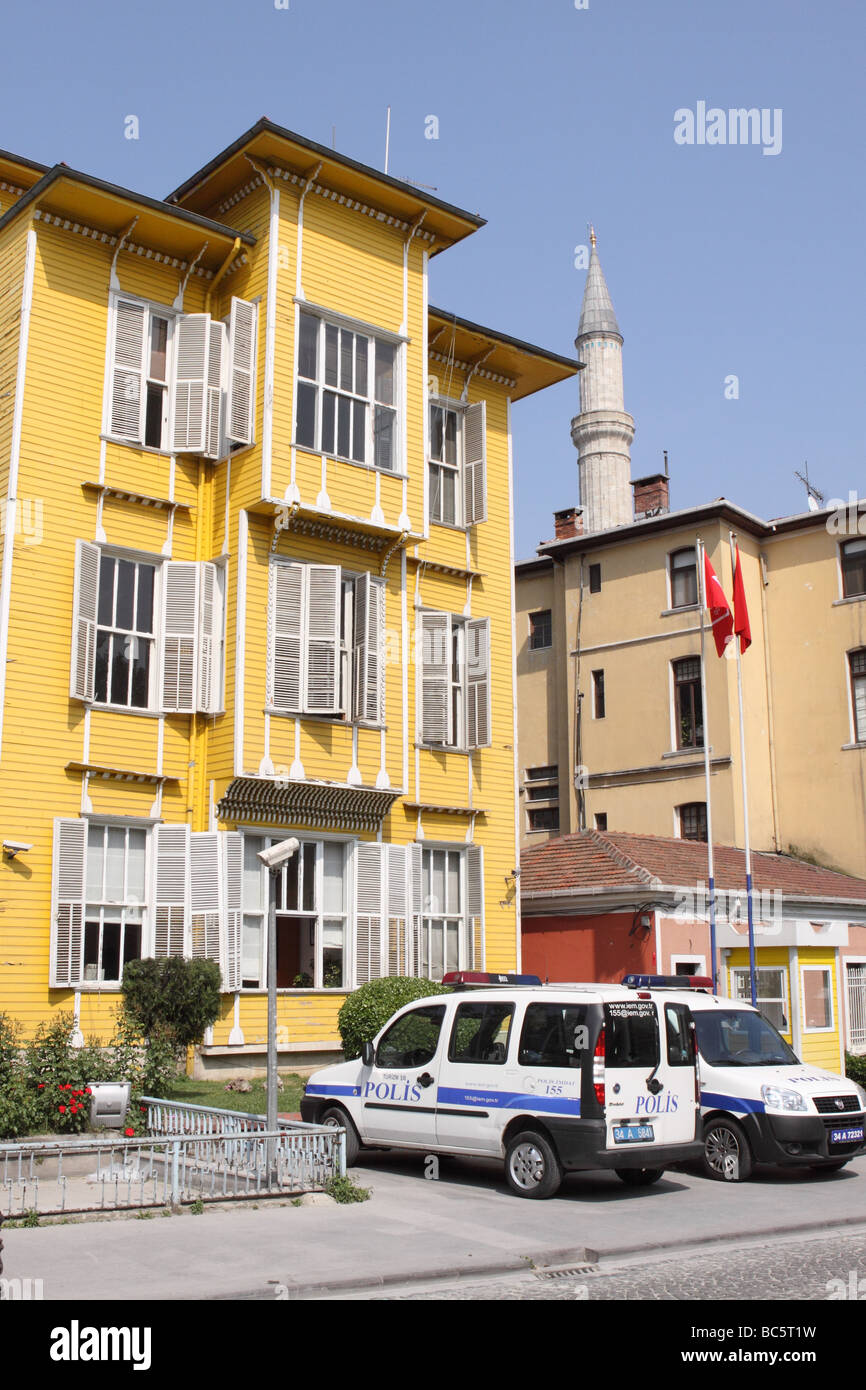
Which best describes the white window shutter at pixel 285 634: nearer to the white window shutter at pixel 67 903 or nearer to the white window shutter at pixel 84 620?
the white window shutter at pixel 84 620

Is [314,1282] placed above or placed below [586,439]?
below

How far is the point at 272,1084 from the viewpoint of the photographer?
12422mm

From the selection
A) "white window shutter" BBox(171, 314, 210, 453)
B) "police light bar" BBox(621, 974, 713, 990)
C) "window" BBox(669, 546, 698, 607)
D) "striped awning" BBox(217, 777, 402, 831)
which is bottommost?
"police light bar" BBox(621, 974, 713, 990)

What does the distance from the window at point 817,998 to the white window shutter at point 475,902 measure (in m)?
5.28

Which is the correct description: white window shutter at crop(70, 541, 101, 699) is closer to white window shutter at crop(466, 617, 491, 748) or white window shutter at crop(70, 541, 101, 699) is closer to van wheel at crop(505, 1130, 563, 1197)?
white window shutter at crop(466, 617, 491, 748)

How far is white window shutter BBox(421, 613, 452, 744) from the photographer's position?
73.7ft

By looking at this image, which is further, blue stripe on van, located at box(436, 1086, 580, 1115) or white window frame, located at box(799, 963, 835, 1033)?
white window frame, located at box(799, 963, 835, 1033)

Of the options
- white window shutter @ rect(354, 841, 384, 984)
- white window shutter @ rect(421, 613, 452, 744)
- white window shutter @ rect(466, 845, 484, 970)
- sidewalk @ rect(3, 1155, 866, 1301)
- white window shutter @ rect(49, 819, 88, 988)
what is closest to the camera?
sidewalk @ rect(3, 1155, 866, 1301)

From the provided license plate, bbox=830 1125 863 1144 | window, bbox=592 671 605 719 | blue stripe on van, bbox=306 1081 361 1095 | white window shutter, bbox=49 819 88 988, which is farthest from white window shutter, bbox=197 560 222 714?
window, bbox=592 671 605 719

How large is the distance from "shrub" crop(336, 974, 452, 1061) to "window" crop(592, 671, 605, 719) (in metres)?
18.3

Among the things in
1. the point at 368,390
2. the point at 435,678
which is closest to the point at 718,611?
the point at 435,678
